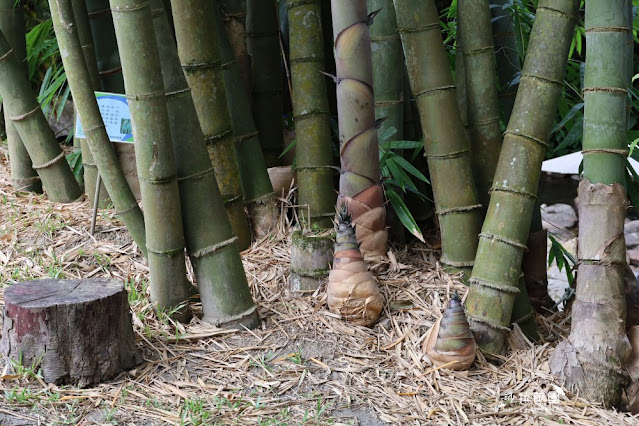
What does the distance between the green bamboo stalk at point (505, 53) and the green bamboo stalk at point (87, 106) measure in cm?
122

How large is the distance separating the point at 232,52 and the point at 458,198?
87 centimetres

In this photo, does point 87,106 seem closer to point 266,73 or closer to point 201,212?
point 201,212

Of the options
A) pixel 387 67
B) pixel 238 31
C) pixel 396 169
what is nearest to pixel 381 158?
pixel 396 169

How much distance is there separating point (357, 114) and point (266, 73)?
2.21ft

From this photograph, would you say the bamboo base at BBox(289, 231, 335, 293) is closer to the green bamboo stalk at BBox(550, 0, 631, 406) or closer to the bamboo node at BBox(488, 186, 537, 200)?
the bamboo node at BBox(488, 186, 537, 200)

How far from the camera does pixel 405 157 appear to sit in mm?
2436

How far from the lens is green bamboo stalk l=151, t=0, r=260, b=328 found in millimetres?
1950

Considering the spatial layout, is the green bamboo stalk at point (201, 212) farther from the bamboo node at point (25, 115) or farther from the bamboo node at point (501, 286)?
the bamboo node at point (25, 115)

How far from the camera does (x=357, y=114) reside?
6.56ft

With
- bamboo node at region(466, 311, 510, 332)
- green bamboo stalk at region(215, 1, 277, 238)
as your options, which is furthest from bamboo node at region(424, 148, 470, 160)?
green bamboo stalk at region(215, 1, 277, 238)

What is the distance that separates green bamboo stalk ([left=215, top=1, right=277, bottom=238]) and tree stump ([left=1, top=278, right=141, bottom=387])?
0.70 metres

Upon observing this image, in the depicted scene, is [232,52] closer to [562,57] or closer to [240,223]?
[240,223]

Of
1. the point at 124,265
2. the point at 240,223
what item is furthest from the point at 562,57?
the point at 124,265

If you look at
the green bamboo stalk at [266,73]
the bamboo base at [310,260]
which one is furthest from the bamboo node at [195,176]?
the green bamboo stalk at [266,73]
